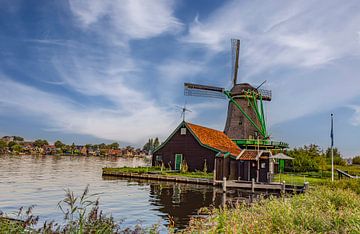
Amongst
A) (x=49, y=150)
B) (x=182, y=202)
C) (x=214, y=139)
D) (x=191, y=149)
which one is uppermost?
(x=214, y=139)

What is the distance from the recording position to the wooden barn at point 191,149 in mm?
28453

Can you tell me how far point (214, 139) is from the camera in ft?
103

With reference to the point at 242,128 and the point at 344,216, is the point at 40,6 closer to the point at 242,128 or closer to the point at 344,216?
the point at 344,216

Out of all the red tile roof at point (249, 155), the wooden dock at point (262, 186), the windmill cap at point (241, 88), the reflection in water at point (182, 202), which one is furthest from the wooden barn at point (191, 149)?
the reflection in water at point (182, 202)

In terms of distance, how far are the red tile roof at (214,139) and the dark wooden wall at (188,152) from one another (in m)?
0.57

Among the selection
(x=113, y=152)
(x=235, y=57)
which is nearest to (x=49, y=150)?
(x=113, y=152)

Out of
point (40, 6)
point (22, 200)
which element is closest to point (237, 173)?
point (22, 200)

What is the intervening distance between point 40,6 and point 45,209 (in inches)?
300

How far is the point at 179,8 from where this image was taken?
16.9m

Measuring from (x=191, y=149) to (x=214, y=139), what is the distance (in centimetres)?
316

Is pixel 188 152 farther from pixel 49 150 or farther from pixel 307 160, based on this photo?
pixel 49 150

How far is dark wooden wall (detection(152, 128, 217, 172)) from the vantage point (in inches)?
1120

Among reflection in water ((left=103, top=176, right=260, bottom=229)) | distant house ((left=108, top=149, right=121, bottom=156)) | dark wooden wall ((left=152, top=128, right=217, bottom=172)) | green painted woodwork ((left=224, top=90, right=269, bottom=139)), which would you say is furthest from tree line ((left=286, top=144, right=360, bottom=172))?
distant house ((left=108, top=149, right=121, bottom=156))

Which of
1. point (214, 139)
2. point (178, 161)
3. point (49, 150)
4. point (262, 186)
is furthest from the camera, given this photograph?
point (49, 150)
